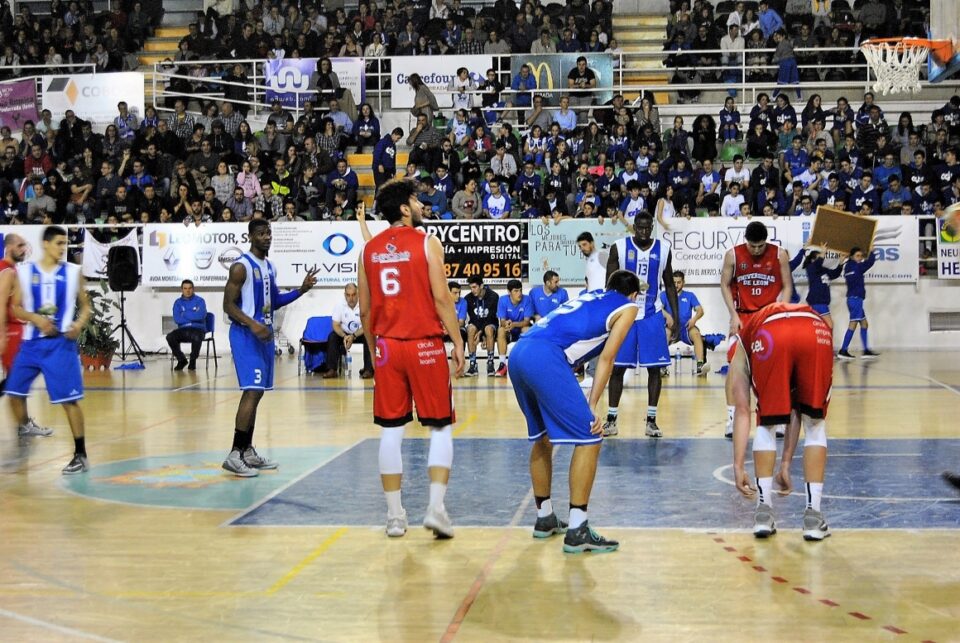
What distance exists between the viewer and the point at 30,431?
12.5m

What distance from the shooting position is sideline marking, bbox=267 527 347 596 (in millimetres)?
6449

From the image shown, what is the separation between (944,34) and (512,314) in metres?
8.20

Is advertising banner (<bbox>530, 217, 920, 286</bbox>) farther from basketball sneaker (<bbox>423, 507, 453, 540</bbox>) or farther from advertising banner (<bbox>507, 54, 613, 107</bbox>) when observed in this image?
basketball sneaker (<bbox>423, 507, 453, 540</bbox>)

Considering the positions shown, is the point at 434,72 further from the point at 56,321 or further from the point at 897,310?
the point at 56,321

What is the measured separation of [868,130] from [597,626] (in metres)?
21.1

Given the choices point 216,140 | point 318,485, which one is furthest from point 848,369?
point 216,140

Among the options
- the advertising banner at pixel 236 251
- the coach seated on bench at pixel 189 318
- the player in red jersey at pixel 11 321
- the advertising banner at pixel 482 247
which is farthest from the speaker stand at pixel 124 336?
the player in red jersey at pixel 11 321

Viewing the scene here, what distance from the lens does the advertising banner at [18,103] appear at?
2798 cm

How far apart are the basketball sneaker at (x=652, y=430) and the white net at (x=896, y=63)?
9.32 m

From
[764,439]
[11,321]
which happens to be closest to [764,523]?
[764,439]

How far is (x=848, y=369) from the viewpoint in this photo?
1945 centimetres

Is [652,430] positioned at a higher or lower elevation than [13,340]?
lower

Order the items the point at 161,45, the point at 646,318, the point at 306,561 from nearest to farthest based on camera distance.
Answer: the point at 306,561
the point at 646,318
the point at 161,45

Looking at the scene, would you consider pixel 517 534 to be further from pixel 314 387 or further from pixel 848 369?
pixel 848 369
